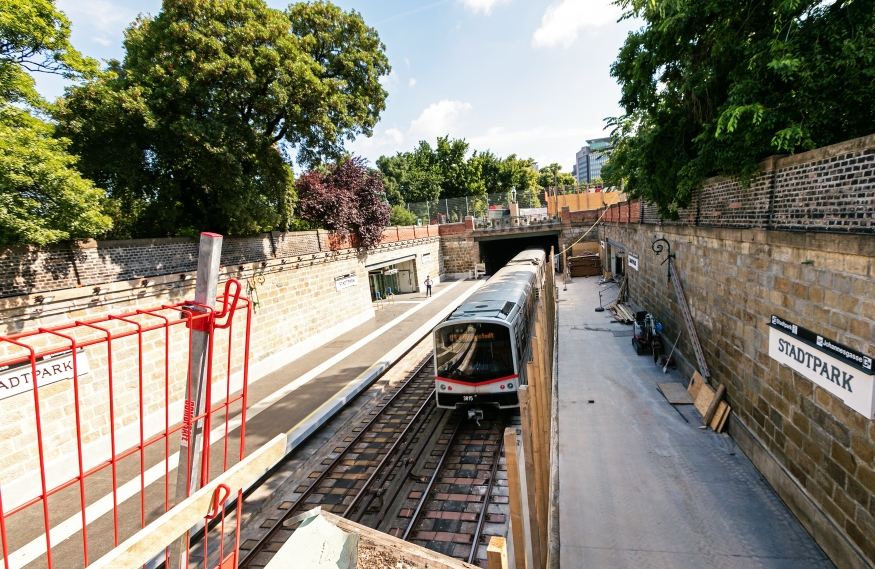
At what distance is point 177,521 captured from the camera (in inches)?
90.4

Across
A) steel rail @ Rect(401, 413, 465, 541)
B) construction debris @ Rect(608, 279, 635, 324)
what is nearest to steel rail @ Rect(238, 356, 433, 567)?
steel rail @ Rect(401, 413, 465, 541)

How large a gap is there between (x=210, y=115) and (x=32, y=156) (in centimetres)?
505

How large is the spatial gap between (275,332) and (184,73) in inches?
305

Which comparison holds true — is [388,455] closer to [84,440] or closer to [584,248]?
[84,440]

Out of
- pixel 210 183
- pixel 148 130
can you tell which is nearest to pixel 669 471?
pixel 210 183

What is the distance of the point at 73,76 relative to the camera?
354 inches

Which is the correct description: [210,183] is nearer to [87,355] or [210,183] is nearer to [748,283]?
[87,355]

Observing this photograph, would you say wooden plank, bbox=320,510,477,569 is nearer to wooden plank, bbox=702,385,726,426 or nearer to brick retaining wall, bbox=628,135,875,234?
brick retaining wall, bbox=628,135,875,234

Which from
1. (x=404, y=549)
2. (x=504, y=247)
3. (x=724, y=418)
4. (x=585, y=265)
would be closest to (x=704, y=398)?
(x=724, y=418)

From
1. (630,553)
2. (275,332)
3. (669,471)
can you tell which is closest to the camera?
(630,553)

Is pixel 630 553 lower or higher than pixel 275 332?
lower

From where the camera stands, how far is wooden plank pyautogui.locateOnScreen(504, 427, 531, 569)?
3297mm

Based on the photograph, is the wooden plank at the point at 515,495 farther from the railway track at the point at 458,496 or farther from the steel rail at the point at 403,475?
the steel rail at the point at 403,475

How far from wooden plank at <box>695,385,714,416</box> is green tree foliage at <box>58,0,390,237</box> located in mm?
12059
